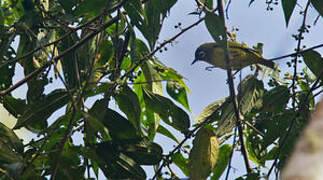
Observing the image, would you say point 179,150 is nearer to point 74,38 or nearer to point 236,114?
point 236,114

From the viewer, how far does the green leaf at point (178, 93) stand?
3.49 meters

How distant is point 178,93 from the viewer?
349 centimetres

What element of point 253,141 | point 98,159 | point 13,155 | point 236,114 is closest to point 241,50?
point 253,141

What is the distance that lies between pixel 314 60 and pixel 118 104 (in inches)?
50.4

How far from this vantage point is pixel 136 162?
279cm

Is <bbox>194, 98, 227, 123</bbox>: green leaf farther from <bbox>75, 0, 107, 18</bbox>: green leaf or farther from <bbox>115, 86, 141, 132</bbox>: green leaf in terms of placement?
<bbox>75, 0, 107, 18</bbox>: green leaf

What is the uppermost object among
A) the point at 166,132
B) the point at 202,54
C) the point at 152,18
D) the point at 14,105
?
the point at 202,54

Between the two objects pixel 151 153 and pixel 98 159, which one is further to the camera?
pixel 151 153

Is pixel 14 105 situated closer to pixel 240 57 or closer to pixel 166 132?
pixel 166 132

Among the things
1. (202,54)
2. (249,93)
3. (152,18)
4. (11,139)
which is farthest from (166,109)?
(202,54)

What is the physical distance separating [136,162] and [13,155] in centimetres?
70

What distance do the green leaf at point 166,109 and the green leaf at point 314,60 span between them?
0.86 m

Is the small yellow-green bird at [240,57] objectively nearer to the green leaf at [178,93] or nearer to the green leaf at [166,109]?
the green leaf at [178,93]

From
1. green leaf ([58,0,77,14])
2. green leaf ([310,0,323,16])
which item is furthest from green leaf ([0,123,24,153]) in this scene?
green leaf ([310,0,323,16])
